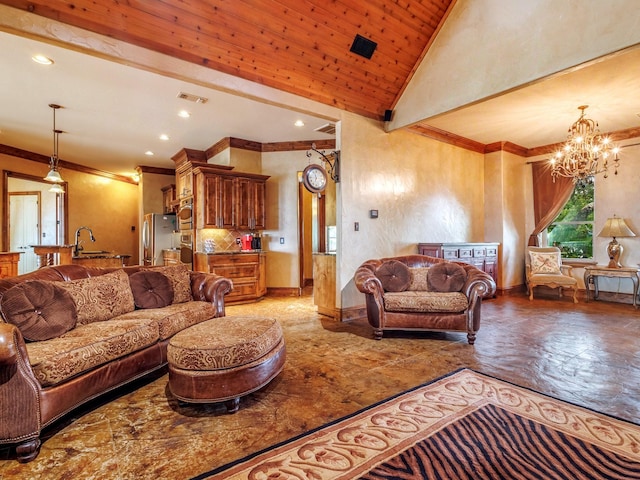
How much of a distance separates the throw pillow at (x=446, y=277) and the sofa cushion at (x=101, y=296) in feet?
10.7

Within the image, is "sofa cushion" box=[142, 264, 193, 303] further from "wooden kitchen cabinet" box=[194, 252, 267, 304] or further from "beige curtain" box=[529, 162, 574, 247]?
"beige curtain" box=[529, 162, 574, 247]

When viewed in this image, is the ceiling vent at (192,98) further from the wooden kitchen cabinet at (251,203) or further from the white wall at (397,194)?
the white wall at (397,194)

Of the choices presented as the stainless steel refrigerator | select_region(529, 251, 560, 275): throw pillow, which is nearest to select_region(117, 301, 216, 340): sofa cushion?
the stainless steel refrigerator

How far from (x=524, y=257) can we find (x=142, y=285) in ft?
23.7

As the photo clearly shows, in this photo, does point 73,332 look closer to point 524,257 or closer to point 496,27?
point 496,27

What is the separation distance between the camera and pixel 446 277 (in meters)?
3.89

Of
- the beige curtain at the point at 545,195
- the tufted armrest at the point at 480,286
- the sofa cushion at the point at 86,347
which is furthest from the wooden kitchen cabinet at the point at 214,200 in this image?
the beige curtain at the point at 545,195

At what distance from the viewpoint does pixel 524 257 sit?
274 inches

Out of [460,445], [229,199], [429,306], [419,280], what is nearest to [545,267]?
[419,280]

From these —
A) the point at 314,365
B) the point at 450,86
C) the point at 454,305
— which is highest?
the point at 450,86

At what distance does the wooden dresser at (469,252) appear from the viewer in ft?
17.6

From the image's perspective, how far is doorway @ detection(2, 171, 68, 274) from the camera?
8.06 m

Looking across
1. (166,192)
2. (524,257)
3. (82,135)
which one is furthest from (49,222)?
(524,257)

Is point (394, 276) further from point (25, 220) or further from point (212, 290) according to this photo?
point (25, 220)
